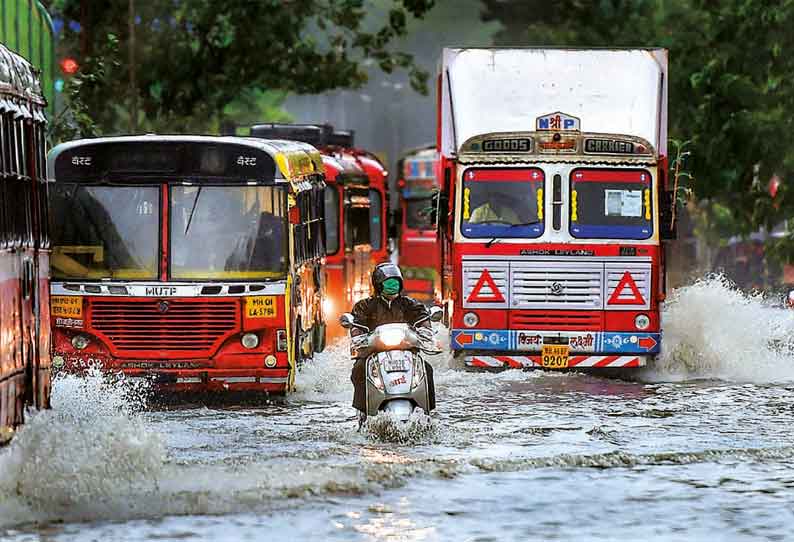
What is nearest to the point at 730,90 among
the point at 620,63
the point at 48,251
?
the point at 620,63

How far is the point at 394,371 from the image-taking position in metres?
15.5

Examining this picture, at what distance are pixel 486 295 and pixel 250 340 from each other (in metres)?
4.16

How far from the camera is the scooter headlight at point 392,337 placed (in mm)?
15469

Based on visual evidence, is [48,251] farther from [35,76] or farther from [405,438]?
[405,438]

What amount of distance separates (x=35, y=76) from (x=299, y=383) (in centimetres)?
715

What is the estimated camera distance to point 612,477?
44.4 feet

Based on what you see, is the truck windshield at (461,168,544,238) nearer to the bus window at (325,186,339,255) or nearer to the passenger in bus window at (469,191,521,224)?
the passenger in bus window at (469,191,521,224)

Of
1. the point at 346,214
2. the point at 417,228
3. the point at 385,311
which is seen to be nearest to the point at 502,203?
the point at 385,311

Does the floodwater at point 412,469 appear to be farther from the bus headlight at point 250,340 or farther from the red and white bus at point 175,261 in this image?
the bus headlight at point 250,340

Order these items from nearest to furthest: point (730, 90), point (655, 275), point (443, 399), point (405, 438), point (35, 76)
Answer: point (35, 76)
point (405, 438)
point (443, 399)
point (655, 275)
point (730, 90)

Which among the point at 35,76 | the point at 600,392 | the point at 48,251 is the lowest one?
the point at 600,392

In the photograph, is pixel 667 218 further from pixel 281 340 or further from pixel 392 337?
pixel 392 337

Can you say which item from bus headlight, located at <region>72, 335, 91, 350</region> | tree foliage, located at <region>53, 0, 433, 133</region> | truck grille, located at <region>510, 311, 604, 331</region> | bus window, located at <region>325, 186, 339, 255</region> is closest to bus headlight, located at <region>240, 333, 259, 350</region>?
bus headlight, located at <region>72, 335, 91, 350</region>

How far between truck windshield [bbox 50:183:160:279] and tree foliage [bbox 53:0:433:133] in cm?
2206
